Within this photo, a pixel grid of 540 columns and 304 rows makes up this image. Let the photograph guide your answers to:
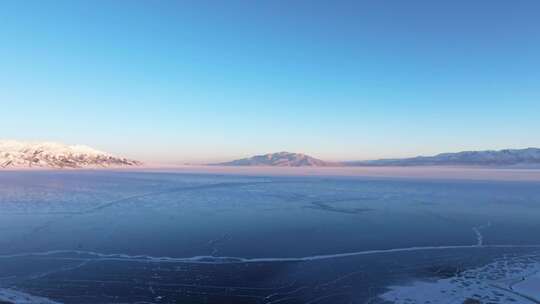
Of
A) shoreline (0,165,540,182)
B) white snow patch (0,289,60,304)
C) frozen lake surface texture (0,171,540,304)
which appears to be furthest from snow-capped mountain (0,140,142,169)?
white snow patch (0,289,60,304)

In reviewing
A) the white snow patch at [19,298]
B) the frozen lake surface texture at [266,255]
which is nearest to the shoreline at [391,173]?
the frozen lake surface texture at [266,255]

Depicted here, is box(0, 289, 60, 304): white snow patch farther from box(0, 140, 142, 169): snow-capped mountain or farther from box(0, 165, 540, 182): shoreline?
box(0, 140, 142, 169): snow-capped mountain

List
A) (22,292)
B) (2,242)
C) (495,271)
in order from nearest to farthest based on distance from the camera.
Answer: (22,292) < (495,271) < (2,242)

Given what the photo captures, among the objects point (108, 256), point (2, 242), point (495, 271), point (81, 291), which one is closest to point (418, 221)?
point (495, 271)

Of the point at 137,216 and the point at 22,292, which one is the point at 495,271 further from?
the point at 137,216

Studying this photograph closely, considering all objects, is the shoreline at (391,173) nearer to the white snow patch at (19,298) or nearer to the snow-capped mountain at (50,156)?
the snow-capped mountain at (50,156)

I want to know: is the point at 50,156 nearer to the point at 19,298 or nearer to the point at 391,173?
the point at 391,173
